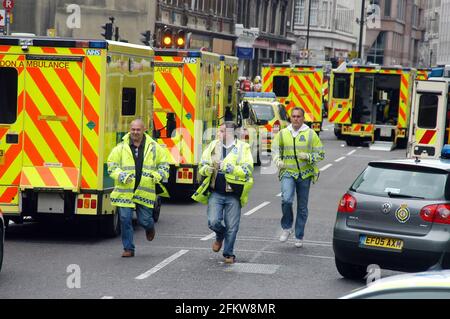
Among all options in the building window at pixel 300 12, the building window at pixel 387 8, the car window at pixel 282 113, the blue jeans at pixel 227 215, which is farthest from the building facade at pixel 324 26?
the blue jeans at pixel 227 215

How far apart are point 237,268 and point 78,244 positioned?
9.14 ft

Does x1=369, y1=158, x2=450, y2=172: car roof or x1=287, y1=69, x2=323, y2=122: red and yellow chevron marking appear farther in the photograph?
x1=287, y1=69, x2=323, y2=122: red and yellow chevron marking

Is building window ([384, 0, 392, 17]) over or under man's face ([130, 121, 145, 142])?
over

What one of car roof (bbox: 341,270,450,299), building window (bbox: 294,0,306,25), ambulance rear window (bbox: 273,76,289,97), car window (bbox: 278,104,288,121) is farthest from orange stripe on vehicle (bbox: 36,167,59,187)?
building window (bbox: 294,0,306,25)

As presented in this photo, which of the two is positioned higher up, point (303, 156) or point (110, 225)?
point (303, 156)

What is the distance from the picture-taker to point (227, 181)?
13.7 m

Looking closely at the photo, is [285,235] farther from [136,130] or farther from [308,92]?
[308,92]

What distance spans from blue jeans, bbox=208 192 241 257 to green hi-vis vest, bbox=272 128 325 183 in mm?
1986

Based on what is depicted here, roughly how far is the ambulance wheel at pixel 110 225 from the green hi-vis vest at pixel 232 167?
2.51 metres

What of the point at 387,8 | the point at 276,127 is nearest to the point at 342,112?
the point at 276,127

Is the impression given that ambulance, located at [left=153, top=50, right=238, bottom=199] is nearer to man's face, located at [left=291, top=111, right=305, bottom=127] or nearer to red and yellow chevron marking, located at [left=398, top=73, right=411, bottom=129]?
man's face, located at [left=291, top=111, right=305, bottom=127]

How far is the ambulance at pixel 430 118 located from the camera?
25.8 metres

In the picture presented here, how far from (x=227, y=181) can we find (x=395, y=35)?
131m

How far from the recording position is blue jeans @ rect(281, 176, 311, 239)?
15.6 metres
